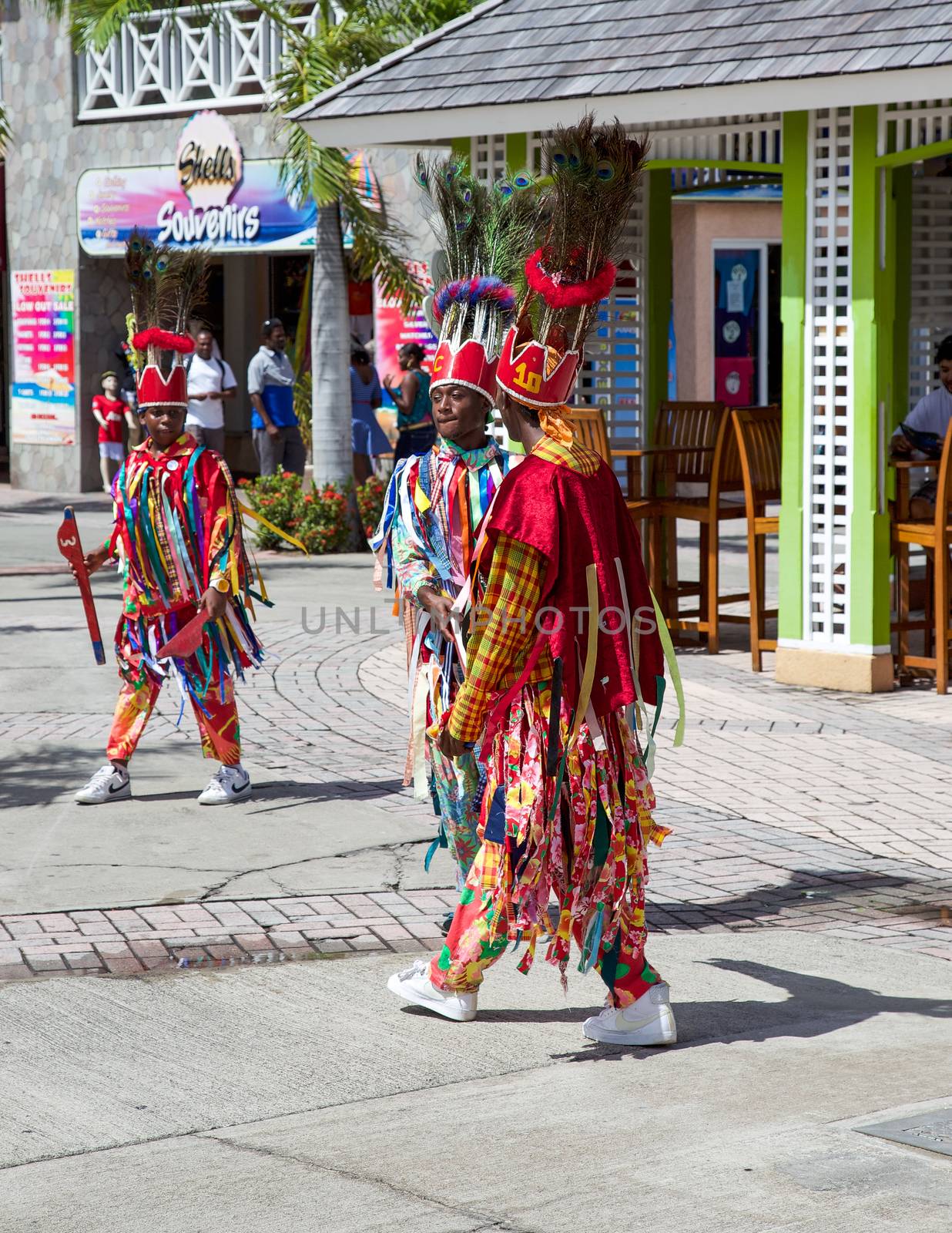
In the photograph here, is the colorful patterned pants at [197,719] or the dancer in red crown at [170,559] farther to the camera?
the colorful patterned pants at [197,719]

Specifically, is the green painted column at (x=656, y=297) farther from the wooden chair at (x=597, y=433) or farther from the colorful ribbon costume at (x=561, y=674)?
the colorful ribbon costume at (x=561, y=674)

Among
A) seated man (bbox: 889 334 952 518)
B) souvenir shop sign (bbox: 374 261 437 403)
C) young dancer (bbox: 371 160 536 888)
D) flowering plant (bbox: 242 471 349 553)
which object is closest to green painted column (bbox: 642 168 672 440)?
seated man (bbox: 889 334 952 518)

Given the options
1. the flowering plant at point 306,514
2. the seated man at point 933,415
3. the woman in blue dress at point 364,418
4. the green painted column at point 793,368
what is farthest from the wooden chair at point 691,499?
the woman in blue dress at point 364,418

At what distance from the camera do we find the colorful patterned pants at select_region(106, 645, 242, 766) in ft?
24.7

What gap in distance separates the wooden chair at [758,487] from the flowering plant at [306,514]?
18.9 feet

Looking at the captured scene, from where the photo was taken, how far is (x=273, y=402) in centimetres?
1872

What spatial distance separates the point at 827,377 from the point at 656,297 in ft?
8.93

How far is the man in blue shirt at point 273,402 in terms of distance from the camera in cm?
1858

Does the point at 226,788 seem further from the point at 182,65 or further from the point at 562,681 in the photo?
the point at 182,65

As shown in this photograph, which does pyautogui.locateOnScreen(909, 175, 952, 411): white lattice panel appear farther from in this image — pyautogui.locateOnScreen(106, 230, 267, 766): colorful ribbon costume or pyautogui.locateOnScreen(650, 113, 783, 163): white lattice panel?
pyautogui.locateOnScreen(106, 230, 267, 766): colorful ribbon costume

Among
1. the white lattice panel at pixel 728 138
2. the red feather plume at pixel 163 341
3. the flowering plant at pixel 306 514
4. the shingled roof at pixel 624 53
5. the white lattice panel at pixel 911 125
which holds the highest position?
the shingled roof at pixel 624 53

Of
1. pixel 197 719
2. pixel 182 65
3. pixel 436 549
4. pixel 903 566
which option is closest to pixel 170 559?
pixel 197 719

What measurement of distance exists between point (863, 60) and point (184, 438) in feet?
13.1

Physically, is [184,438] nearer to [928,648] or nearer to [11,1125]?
[11,1125]
